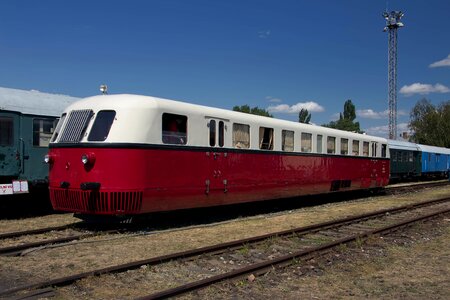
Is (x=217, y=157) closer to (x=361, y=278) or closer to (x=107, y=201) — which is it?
(x=107, y=201)

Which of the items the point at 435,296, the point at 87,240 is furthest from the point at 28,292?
the point at 435,296

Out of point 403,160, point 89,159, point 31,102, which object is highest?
point 31,102

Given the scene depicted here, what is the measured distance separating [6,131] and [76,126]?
101 inches

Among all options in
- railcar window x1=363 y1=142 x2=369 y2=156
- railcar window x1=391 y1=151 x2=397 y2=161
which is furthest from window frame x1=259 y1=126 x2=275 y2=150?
railcar window x1=391 y1=151 x2=397 y2=161

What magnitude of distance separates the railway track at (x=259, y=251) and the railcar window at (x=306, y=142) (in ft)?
10.0

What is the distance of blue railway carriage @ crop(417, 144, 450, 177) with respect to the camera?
38.4m

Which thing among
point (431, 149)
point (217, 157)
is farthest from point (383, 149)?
point (431, 149)

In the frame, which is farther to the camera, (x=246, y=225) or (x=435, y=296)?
(x=246, y=225)

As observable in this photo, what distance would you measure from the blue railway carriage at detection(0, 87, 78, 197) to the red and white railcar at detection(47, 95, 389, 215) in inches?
68.1

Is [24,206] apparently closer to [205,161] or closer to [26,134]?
[26,134]

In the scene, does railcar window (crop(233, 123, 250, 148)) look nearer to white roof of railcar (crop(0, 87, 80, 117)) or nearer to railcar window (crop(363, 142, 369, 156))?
white roof of railcar (crop(0, 87, 80, 117))

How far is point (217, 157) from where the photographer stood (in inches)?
450

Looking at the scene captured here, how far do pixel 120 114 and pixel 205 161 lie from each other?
7.77ft

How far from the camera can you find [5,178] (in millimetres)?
11578
